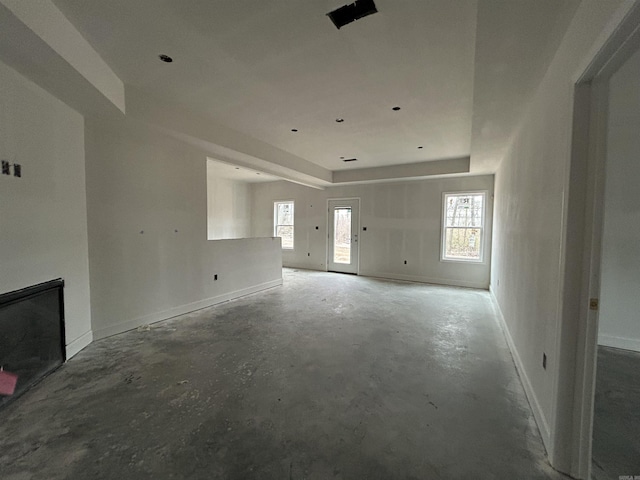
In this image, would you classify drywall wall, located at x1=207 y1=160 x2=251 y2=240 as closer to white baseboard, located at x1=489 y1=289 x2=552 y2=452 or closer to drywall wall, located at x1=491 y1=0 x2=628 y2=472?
drywall wall, located at x1=491 y1=0 x2=628 y2=472

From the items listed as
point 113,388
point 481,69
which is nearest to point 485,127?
point 481,69

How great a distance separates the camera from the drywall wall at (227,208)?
24.2 ft

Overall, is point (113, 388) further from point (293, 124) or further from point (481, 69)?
point (481, 69)

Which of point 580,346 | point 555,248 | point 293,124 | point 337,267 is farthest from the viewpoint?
point 337,267

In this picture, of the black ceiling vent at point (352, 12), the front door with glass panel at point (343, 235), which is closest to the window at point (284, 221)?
the front door with glass panel at point (343, 235)

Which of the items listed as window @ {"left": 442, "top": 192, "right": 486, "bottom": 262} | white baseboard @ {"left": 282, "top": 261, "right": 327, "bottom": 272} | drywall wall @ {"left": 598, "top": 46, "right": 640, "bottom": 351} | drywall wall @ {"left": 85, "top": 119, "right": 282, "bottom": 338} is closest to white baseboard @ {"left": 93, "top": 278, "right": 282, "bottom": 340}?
drywall wall @ {"left": 85, "top": 119, "right": 282, "bottom": 338}

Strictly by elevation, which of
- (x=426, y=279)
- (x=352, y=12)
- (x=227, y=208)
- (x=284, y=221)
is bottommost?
(x=426, y=279)

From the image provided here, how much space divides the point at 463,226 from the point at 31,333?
6.76 metres

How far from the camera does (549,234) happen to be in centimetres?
175

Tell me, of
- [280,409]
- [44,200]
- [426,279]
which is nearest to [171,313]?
[44,200]

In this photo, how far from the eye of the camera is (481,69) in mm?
2055

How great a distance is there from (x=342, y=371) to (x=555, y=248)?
6.10 ft

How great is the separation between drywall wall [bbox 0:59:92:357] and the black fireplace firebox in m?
0.09

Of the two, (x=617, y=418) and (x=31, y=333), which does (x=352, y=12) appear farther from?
(x=31, y=333)
